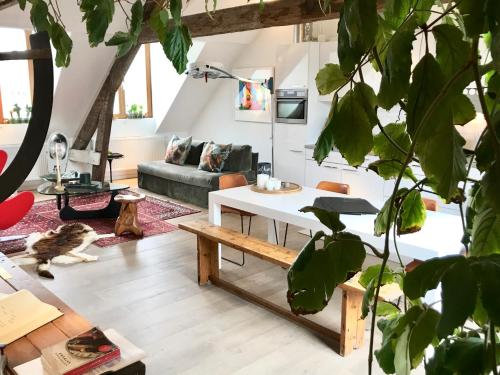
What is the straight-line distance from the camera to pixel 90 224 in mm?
5816

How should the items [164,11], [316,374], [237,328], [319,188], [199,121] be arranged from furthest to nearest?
[199,121] → [319,188] → [237,328] → [316,374] → [164,11]

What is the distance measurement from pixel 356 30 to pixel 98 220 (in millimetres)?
5870

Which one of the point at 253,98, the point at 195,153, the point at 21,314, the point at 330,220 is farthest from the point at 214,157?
the point at 330,220

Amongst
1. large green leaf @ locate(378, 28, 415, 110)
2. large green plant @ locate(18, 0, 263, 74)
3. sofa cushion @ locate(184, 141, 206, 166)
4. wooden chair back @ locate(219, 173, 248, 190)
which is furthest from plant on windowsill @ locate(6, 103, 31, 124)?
large green leaf @ locate(378, 28, 415, 110)

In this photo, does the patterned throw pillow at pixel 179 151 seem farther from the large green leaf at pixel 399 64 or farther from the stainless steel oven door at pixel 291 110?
the large green leaf at pixel 399 64

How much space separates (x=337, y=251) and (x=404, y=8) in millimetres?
374

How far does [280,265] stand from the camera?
3.18 metres

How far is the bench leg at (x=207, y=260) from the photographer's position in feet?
13.1

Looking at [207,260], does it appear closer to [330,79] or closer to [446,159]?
[330,79]

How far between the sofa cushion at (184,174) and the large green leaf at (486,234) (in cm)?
590

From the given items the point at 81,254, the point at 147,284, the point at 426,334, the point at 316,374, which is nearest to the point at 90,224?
the point at 81,254

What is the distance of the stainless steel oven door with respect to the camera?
6711mm

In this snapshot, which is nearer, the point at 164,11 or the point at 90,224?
the point at 164,11

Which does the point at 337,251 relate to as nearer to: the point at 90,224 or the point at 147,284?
the point at 147,284
